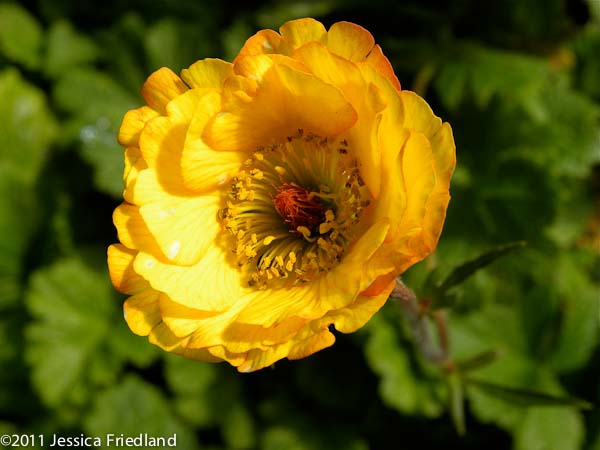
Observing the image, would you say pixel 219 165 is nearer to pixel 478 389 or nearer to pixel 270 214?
pixel 270 214

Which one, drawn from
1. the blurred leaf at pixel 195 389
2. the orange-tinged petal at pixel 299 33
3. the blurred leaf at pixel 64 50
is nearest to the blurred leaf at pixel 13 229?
the blurred leaf at pixel 64 50

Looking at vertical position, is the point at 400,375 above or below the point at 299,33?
below

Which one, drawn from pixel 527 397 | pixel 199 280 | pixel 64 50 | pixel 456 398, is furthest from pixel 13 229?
pixel 527 397

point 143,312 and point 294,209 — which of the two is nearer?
point 143,312

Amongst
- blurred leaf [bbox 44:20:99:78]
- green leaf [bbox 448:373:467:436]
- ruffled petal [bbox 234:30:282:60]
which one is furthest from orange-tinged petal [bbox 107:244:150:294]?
blurred leaf [bbox 44:20:99:78]

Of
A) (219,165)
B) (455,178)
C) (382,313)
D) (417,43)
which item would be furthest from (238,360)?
(417,43)

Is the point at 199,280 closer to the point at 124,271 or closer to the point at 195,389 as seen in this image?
the point at 124,271
